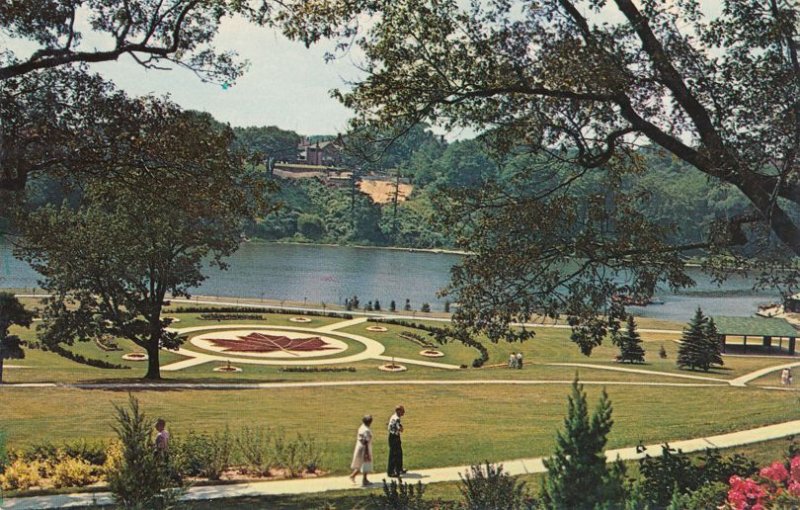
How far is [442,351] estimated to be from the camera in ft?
99.0

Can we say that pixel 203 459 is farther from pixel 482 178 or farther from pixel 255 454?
pixel 482 178

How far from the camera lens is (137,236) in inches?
785

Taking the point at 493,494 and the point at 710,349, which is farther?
the point at 710,349

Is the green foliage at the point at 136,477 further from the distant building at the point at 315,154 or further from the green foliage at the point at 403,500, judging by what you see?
the distant building at the point at 315,154

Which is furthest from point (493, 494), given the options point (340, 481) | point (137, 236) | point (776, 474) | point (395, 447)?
point (137, 236)

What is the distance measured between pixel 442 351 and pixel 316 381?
9.72 metres

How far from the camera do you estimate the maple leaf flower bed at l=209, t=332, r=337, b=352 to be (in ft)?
94.7

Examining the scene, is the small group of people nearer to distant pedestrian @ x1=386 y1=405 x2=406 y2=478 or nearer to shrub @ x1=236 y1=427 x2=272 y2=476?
distant pedestrian @ x1=386 y1=405 x2=406 y2=478

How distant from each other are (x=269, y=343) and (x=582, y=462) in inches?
949

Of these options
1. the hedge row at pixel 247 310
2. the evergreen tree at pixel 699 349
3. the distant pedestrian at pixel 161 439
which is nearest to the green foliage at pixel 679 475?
the distant pedestrian at pixel 161 439

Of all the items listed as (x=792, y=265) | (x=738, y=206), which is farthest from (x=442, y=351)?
(x=792, y=265)

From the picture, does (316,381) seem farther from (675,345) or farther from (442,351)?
(675,345)

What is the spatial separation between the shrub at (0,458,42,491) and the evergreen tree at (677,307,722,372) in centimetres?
1935

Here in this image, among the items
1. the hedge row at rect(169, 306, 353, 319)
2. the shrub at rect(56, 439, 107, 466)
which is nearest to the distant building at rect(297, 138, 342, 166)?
the shrub at rect(56, 439, 107, 466)
